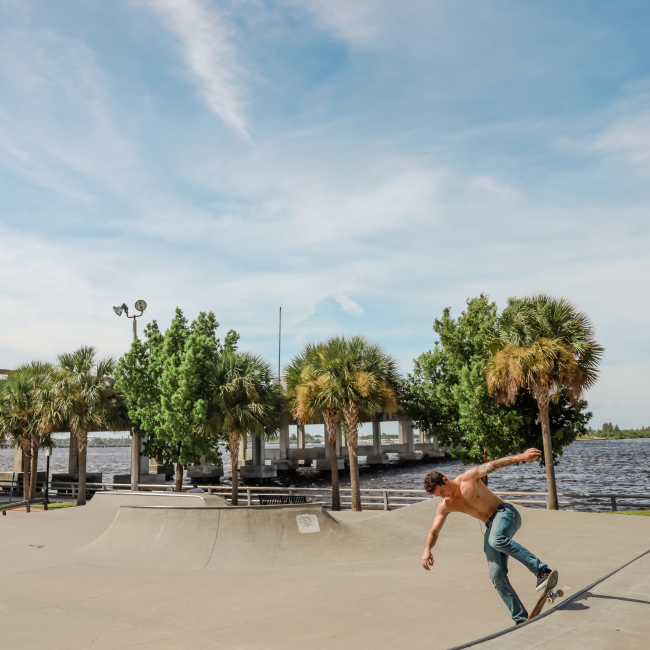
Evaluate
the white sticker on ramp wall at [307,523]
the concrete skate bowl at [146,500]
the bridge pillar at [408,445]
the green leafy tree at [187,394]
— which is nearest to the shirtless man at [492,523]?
the white sticker on ramp wall at [307,523]

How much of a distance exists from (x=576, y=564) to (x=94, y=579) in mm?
8008

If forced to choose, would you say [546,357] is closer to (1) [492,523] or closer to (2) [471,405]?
(2) [471,405]

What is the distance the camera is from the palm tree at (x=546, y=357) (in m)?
18.1

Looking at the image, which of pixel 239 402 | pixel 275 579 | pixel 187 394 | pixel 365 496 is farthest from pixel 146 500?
pixel 365 496

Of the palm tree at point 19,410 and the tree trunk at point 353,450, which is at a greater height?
the palm tree at point 19,410

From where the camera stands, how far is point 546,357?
1803cm

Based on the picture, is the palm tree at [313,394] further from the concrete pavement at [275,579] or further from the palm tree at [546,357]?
the concrete pavement at [275,579]

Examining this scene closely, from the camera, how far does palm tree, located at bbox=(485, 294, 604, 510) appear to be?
1808 centimetres

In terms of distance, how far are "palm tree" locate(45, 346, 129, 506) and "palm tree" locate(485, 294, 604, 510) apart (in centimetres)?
1825

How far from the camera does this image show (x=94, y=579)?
9.53 meters

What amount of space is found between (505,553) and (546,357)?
521 inches

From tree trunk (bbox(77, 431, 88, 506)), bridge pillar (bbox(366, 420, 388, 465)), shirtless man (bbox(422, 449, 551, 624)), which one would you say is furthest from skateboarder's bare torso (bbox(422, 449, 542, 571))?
bridge pillar (bbox(366, 420, 388, 465))

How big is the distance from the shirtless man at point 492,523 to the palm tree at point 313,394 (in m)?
15.4

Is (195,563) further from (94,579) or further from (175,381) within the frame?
(175,381)
